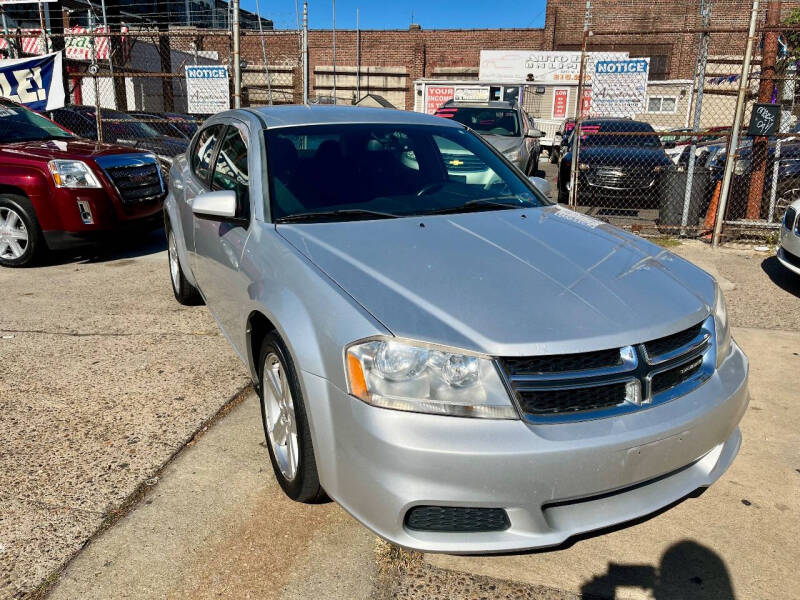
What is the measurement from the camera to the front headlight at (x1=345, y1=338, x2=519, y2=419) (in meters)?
2.01

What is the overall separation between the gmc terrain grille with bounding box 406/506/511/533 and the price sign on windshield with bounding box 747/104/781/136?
267 inches

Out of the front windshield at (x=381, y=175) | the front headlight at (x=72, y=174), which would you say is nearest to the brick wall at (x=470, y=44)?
the front headlight at (x=72, y=174)

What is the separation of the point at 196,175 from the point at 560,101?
66.1 ft

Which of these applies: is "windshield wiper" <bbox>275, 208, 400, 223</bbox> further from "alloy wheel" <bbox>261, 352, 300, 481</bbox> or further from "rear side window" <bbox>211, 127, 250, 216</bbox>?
"alloy wheel" <bbox>261, 352, 300, 481</bbox>

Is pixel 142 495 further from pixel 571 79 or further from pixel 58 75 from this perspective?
pixel 571 79

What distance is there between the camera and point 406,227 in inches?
117

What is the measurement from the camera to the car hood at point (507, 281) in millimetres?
2104

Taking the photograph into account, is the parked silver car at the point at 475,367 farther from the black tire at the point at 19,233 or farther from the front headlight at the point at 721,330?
the black tire at the point at 19,233

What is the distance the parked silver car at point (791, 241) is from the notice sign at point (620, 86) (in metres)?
2.47

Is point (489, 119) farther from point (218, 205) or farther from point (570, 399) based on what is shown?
point (570, 399)

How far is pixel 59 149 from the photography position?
646 cm

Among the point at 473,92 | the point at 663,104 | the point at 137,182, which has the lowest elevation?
the point at 137,182

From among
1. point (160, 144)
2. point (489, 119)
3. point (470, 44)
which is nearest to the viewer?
point (160, 144)

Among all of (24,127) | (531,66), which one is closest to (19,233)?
(24,127)
